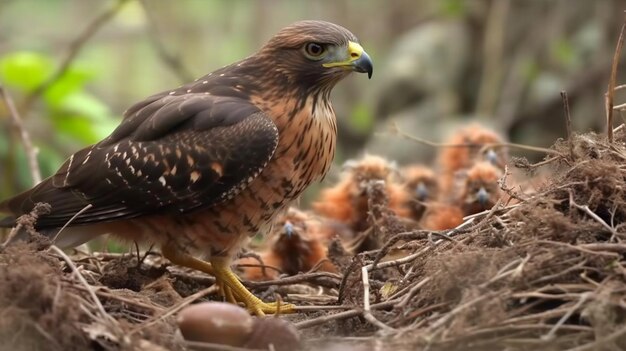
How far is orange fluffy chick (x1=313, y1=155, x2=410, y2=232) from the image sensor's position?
18.0 ft

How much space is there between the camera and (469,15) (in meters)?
12.9

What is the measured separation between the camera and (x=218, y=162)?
4.24m

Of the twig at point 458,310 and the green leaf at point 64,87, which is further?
the green leaf at point 64,87

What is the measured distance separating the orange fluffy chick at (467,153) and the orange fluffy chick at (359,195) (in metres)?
0.50

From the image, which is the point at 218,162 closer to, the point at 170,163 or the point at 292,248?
the point at 170,163

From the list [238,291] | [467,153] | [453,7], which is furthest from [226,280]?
[453,7]

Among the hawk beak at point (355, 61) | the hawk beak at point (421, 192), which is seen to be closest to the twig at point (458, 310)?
the hawk beak at point (355, 61)

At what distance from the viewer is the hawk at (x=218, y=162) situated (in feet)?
14.0

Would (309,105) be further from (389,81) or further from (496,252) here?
(389,81)

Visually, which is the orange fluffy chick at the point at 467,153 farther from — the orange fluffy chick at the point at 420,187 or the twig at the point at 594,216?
the twig at the point at 594,216

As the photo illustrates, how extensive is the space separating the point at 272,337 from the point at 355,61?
1.61 m

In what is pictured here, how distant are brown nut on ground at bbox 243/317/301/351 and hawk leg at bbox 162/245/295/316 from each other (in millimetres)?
1070

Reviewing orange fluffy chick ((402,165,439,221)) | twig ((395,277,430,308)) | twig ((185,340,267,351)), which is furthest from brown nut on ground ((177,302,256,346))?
orange fluffy chick ((402,165,439,221))

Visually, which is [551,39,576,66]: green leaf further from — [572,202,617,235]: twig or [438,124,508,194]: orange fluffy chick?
[572,202,617,235]: twig
